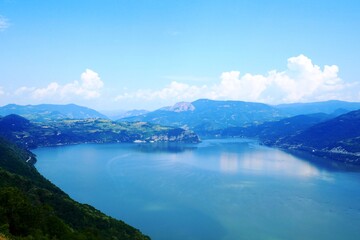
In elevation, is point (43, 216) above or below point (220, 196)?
above

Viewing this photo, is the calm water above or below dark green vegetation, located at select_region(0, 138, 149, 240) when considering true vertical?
below

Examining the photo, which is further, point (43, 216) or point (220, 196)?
point (220, 196)

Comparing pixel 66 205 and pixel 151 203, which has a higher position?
pixel 66 205

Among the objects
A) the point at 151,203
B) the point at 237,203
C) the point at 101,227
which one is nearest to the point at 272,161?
the point at 237,203

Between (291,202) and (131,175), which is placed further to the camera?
(131,175)

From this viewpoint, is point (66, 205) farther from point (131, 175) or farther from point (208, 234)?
point (131, 175)
